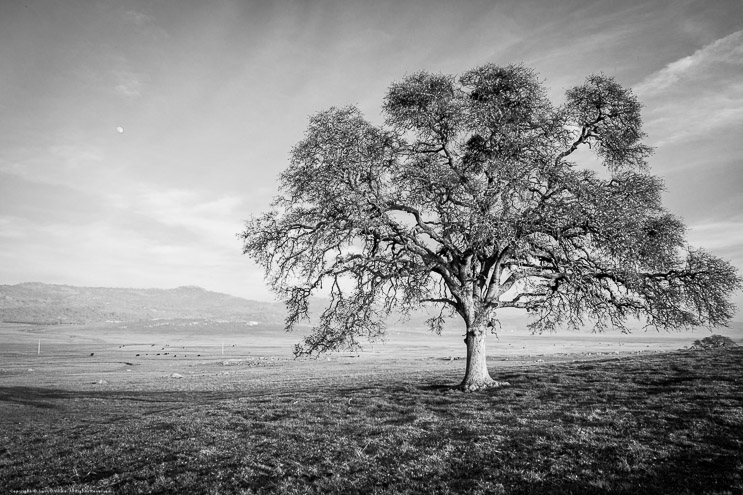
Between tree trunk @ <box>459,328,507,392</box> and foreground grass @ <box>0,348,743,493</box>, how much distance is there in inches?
49.3

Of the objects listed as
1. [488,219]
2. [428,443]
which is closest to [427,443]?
[428,443]

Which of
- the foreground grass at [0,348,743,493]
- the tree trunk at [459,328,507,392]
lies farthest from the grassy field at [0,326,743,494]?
the tree trunk at [459,328,507,392]

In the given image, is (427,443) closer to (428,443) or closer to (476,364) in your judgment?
(428,443)

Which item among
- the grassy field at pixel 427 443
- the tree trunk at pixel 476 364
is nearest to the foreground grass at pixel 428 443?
the grassy field at pixel 427 443

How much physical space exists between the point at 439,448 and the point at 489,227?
9.02 metres

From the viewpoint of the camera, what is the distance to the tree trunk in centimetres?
2206

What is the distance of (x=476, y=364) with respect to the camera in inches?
895

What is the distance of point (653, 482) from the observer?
31.8 feet

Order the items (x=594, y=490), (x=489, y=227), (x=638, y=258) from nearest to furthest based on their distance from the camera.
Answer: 1. (x=594, y=490)
2. (x=489, y=227)
3. (x=638, y=258)

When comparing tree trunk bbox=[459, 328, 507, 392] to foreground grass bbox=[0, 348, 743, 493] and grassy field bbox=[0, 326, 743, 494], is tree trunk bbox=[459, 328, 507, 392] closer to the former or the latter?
grassy field bbox=[0, 326, 743, 494]

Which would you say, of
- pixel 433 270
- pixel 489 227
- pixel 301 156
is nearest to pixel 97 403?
pixel 301 156

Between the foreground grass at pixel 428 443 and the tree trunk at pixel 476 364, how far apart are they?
1.25 meters

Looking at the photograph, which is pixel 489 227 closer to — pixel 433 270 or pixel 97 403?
pixel 433 270

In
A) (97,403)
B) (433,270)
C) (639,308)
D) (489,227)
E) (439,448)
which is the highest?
(489,227)
